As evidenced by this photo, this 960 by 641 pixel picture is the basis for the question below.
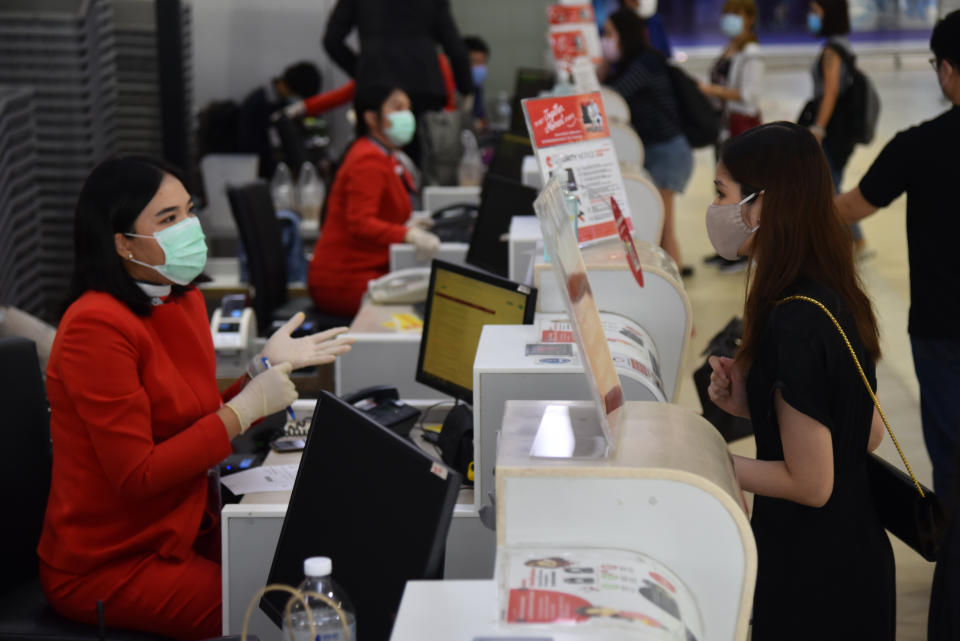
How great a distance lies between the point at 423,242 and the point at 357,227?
0.38 m

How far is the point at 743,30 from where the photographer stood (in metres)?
7.90

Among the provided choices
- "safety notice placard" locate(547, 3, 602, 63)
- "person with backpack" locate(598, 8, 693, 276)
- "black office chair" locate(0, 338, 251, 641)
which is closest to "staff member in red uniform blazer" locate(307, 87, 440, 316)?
"safety notice placard" locate(547, 3, 602, 63)

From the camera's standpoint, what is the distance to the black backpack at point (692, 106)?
6.52 meters

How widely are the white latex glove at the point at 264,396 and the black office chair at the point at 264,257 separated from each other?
2370 millimetres

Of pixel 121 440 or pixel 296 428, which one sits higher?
pixel 121 440

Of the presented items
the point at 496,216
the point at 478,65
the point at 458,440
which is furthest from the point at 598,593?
the point at 478,65

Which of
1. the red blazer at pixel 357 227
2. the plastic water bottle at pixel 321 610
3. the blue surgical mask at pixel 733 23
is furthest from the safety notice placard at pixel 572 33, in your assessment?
the plastic water bottle at pixel 321 610

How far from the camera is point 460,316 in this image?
2.75 meters

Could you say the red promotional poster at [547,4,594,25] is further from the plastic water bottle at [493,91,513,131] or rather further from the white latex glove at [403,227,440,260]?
the plastic water bottle at [493,91,513,131]

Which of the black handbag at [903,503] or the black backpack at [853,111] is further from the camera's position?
the black backpack at [853,111]

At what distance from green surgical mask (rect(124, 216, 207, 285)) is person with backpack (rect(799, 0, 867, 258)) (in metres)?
4.98

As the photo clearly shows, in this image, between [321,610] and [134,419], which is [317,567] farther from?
[134,419]

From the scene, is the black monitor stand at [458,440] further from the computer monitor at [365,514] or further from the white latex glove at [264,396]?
the computer monitor at [365,514]

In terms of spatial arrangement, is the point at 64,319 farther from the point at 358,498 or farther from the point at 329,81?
the point at 329,81
